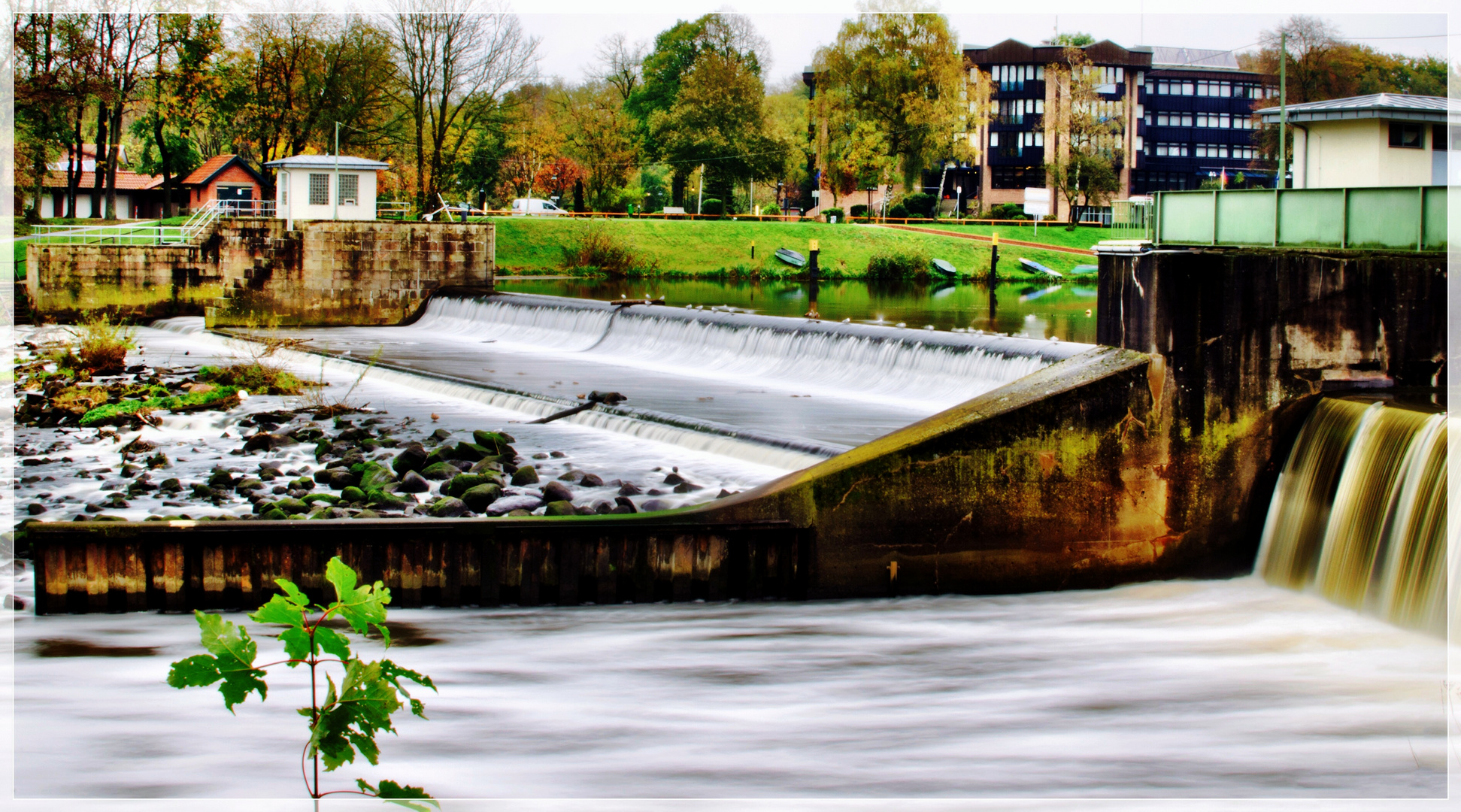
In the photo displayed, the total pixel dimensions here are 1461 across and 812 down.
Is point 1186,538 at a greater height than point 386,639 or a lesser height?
lesser

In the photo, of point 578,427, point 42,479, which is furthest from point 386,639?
point 578,427

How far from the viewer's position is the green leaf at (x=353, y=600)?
421 centimetres

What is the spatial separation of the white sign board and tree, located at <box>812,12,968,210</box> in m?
14.1

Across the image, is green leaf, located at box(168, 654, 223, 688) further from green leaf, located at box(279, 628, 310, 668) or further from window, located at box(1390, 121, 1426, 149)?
window, located at box(1390, 121, 1426, 149)

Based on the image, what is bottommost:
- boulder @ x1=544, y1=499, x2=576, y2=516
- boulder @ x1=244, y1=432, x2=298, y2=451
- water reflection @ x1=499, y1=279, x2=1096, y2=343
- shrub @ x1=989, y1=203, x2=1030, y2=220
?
boulder @ x1=544, y1=499, x2=576, y2=516

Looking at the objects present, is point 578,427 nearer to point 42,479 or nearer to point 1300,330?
point 42,479

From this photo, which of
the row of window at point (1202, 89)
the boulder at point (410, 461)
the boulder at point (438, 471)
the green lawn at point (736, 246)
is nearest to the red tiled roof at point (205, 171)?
the green lawn at point (736, 246)

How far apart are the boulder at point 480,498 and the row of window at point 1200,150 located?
9311cm

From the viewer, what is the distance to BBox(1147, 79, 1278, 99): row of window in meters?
98.8

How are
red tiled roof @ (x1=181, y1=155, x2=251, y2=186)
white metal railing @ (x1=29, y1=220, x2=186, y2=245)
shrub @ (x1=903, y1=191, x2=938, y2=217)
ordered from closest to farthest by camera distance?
white metal railing @ (x1=29, y1=220, x2=186, y2=245)
red tiled roof @ (x1=181, y1=155, x2=251, y2=186)
shrub @ (x1=903, y1=191, x2=938, y2=217)

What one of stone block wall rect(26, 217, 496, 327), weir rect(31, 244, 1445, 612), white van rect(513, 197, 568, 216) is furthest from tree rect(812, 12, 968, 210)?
weir rect(31, 244, 1445, 612)

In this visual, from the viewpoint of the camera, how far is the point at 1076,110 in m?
85.1

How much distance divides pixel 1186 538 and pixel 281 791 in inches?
299

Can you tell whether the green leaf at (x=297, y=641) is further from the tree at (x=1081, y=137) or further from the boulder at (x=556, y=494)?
the tree at (x=1081, y=137)
